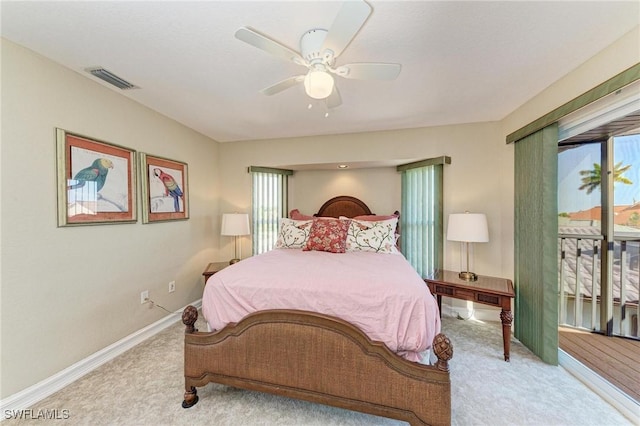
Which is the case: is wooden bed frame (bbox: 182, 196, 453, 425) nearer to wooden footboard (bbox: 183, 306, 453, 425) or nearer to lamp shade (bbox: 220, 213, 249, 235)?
wooden footboard (bbox: 183, 306, 453, 425)

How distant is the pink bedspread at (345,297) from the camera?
1.47 meters

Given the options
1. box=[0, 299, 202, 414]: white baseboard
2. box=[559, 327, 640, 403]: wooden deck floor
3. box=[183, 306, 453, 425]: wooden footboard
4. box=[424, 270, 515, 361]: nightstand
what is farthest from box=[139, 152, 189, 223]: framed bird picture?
box=[559, 327, 640, 403]: wooden deck floor

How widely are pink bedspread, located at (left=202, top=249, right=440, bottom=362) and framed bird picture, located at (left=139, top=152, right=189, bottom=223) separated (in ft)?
4.51

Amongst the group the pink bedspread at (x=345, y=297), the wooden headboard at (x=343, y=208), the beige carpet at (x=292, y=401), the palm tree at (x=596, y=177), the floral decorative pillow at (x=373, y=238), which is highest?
the palm tree at (x=596, y=177)

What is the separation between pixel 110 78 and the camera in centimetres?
203

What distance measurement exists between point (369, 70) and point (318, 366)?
184 cm

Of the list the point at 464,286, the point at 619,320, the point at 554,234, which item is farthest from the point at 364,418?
the point at 619,320

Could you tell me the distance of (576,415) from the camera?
5.12 feet

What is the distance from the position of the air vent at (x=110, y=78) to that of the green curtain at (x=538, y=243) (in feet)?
11.9

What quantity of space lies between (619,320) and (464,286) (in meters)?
1.77

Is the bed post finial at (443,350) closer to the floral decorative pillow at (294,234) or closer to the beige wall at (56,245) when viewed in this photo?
the floral decorative pillow at (294,234)

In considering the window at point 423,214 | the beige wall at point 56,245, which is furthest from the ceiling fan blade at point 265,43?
the window at point 423,214

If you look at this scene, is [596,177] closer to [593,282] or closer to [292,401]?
[593,282]

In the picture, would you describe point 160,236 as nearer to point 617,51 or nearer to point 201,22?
point 201,22
